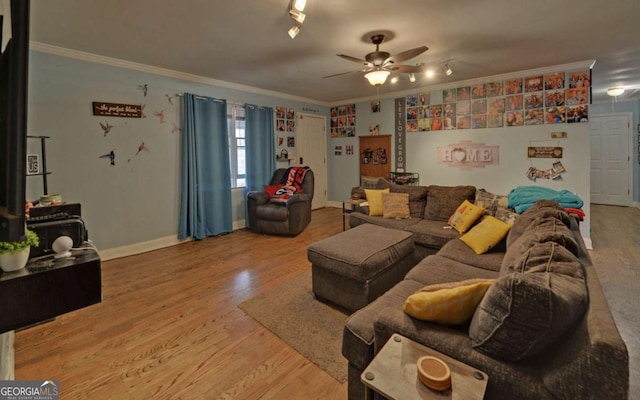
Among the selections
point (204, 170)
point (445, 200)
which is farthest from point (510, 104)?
point (204, 170)

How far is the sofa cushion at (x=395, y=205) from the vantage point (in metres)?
3.85

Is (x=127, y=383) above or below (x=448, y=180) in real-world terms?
below

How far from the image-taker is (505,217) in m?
2.89

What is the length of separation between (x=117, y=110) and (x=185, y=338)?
3131 millimetres

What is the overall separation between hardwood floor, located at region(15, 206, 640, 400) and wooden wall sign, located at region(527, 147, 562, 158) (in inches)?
58.4

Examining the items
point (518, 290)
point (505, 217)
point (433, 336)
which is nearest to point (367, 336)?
point (433, 336)

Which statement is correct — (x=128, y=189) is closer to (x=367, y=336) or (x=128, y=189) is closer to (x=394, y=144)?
(x=367, y=336)

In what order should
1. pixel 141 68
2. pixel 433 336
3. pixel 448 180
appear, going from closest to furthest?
pixel 433 336
pixel 141 68
pixel 448 180

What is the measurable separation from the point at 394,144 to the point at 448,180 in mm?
1295

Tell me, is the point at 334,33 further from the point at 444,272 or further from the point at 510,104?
the point at 510,104

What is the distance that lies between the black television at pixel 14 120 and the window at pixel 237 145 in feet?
15.3

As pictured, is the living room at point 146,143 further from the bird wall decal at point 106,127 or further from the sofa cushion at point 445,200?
the sofa cushion at point 445,200

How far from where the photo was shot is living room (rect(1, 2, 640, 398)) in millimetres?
3383
